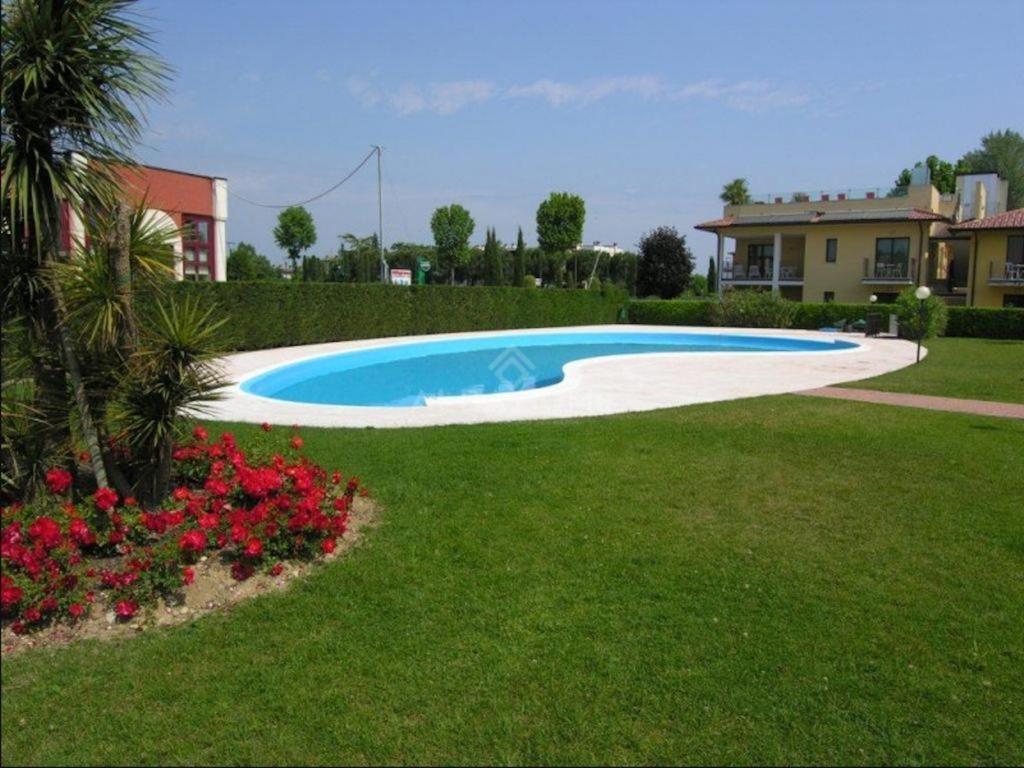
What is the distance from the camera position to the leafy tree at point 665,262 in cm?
4228

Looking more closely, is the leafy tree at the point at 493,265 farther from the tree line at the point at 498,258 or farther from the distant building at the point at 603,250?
the distant building at the point at 603,250

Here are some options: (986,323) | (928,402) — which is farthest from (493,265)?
(928,402)

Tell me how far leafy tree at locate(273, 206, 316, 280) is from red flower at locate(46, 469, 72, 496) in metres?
69.1

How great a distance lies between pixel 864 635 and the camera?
4113 millimetres

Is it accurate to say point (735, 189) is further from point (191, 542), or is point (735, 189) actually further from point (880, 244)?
point (191, 542)

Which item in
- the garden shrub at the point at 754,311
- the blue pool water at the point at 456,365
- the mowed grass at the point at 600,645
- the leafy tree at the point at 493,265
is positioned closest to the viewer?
the mowed grass at the point at 600,645

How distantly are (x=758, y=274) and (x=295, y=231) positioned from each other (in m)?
45.4

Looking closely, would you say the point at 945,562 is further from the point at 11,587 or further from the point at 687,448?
the point at 11,587

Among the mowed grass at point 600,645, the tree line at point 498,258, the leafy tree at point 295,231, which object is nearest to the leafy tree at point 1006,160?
the tree line at point 498,258

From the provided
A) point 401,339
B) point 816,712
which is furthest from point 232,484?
point 401,339

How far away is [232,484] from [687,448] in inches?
186

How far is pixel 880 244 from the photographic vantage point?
125 ft

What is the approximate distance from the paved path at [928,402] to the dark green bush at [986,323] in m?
17.8

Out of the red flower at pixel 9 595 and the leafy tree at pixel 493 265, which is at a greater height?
the leafy tree at pixel 493 265
